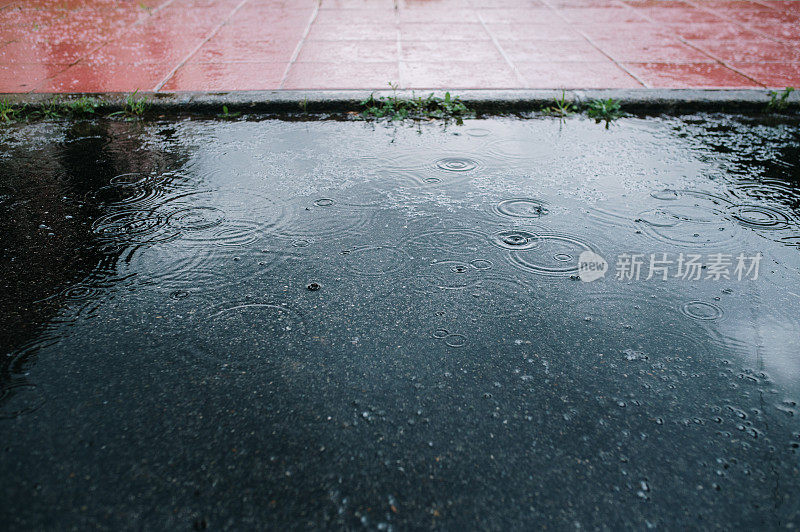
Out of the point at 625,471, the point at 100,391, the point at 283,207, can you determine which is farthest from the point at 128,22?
the point at 625,471

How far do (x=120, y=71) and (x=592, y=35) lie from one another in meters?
4.64

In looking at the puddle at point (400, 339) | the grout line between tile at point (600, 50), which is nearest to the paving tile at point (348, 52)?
the puddle at point (400, 339)

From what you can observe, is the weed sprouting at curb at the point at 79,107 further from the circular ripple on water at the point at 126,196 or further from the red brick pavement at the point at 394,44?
the circular ripple on water at the point at 126,196

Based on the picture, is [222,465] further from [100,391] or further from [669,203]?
[669,203]

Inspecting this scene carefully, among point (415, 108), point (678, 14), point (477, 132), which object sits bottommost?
point (477, 132)

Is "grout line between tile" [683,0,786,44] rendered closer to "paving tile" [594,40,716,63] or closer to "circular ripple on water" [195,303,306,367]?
"paving tile" [594,40,716,63]

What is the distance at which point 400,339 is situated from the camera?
1965 mm

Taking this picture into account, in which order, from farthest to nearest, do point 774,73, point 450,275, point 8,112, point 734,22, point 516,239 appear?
1. point 734,22
2. point 774,73
3. point 8,112
4. point 516,239
5. point 450,275

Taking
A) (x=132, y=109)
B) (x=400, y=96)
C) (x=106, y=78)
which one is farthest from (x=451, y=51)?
(x=106, y=78)

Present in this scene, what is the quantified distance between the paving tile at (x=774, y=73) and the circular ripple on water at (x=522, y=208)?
293 centimetres

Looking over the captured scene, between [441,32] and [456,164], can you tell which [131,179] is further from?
[441,32]

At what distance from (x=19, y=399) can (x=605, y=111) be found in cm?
394

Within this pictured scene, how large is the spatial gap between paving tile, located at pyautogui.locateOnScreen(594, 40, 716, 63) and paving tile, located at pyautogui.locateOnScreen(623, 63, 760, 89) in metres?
0.16

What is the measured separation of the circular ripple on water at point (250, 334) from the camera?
6.21ft
